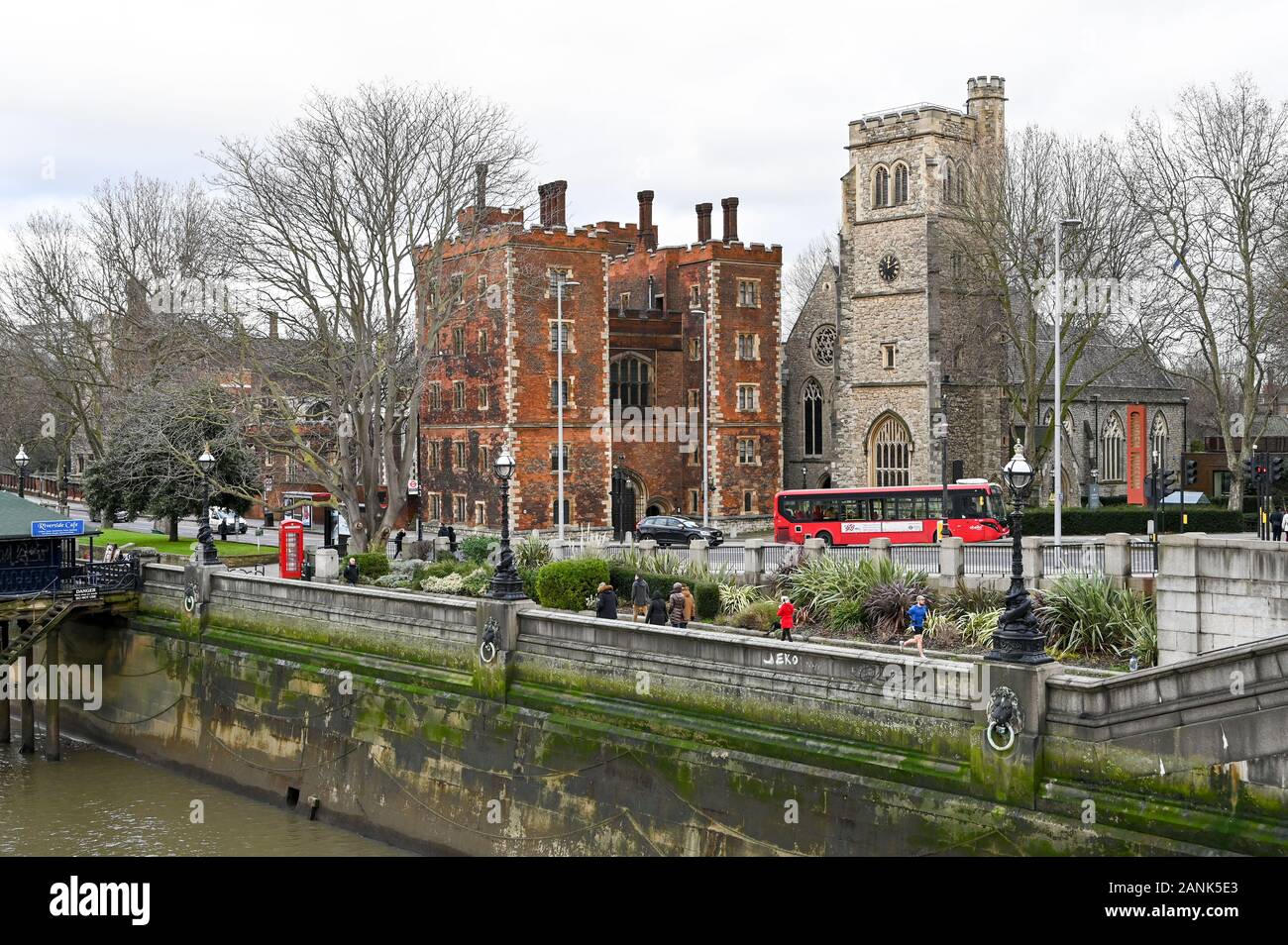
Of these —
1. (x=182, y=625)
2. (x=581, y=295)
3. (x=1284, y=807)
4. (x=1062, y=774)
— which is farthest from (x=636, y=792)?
(x=581, y=295)

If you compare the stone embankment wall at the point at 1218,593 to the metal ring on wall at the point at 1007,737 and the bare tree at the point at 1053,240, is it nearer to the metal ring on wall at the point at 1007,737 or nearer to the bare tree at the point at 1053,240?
the metal ring on wall at the point at 1007,737

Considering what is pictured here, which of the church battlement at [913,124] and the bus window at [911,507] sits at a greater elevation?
the church battlement at [913,124]

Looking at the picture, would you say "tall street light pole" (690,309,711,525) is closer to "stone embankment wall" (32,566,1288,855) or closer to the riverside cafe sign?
"stone embankment wall" (32,566,1288,855)

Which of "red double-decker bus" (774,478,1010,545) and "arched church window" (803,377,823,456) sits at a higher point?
"arched church window" (803,377,823,456)

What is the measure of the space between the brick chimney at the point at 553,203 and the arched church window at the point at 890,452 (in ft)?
49.0

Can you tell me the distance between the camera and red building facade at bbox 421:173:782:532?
52.8 metres

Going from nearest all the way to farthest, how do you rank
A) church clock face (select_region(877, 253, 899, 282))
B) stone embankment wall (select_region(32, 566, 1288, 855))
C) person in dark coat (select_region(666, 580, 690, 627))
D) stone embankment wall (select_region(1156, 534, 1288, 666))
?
stone embankment wall (select_region(32, 566, 1288, 855)) → stone embankment wall (select_region(1156, 534, 1288, 666)) → person in dark coat (select_region(666, 580, 690, 627)) → church clock face (select_region(877, 253, 899, 282))

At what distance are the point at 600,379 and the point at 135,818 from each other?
3038 cm

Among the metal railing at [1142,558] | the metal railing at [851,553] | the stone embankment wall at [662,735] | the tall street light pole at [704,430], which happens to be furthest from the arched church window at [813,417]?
the metal railing at [1142,558]

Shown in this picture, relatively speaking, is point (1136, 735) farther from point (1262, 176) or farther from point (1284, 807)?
point (1262, 176)

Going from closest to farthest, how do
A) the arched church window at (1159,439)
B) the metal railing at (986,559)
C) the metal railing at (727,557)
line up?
the metal railing at (986,559) < the metal railing at (727,557) < the arched church window at (1159,439)

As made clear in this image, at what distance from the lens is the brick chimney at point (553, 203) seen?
5497 cm

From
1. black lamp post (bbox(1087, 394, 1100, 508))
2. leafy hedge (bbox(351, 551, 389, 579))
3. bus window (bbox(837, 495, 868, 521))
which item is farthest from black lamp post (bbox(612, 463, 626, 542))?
leafy hedge (bbox(351, 551, 389, 579))

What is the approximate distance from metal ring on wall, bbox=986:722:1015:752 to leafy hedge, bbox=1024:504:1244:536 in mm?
27211
